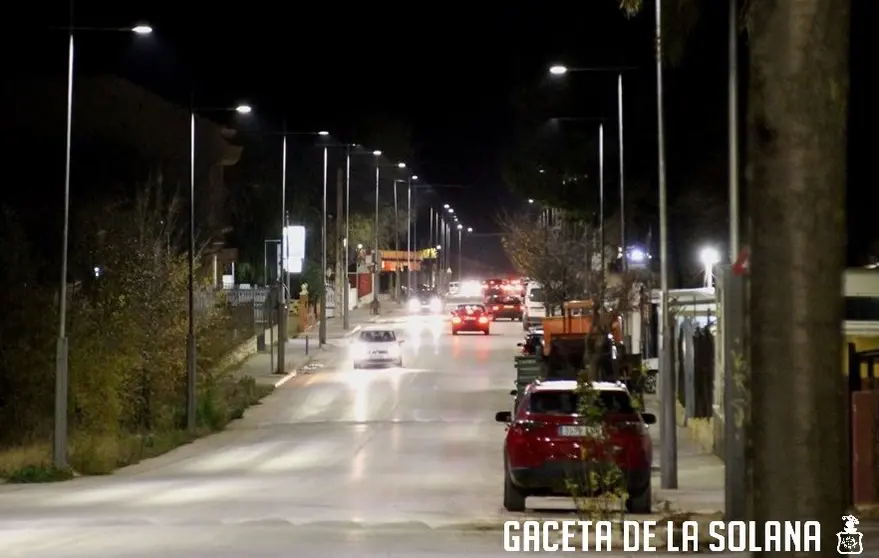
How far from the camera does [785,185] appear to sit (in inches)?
218

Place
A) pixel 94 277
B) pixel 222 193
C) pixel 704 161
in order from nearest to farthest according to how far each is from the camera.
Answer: pixel 94 277
pixel 704 161
pixel 222 193

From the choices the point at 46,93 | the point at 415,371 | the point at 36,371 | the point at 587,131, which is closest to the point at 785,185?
the point at 36,371

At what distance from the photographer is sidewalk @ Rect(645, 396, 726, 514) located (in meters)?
18.7

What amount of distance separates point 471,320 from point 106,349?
144 ft

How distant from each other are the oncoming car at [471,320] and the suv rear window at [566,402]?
181 ft

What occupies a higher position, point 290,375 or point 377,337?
point 377,337

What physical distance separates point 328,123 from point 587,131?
67.5 meters

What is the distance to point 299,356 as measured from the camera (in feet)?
194

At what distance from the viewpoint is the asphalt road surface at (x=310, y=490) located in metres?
13.8

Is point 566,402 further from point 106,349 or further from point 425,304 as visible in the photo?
point 425,304

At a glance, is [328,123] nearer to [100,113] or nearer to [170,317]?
[100,113]

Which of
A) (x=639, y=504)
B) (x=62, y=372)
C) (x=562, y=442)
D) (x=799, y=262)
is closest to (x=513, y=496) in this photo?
(x=562, y=442)

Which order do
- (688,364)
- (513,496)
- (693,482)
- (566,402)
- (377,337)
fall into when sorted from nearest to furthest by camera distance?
(566,402), (513,496), (693,482), (688,364), (377,337)

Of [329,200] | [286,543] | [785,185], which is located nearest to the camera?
[785,185]
